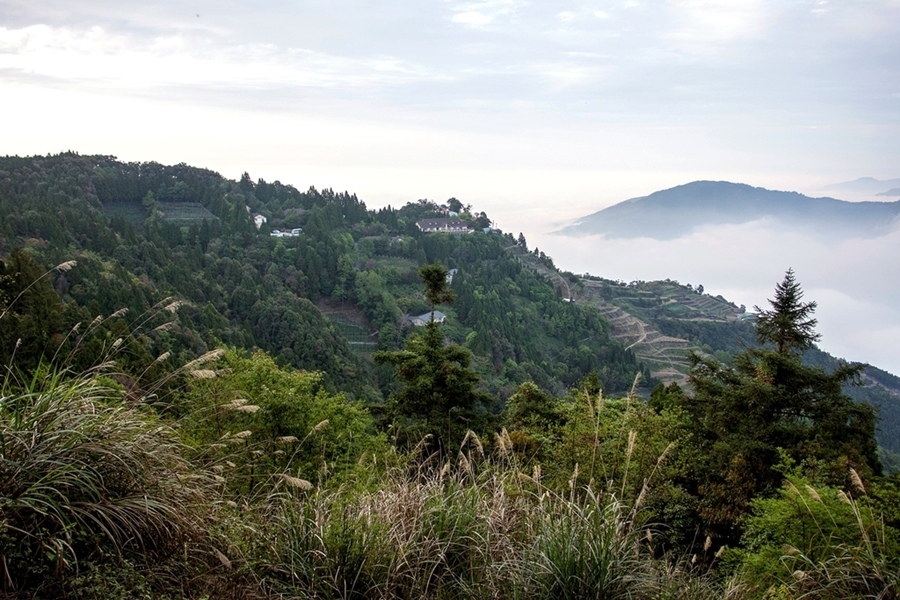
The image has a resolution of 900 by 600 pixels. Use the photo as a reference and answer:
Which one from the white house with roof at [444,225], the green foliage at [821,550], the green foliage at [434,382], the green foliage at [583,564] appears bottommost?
the green foliage at [434,382]

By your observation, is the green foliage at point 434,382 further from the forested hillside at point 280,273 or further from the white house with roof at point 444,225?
the white house with roof at point 444,225

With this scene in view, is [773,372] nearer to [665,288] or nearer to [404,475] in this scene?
[404,475]

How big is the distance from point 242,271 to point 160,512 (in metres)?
62.1

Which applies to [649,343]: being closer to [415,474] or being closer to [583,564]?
[415,474]

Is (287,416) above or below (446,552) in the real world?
below

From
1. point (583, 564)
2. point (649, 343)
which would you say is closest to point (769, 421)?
point (583, 564)

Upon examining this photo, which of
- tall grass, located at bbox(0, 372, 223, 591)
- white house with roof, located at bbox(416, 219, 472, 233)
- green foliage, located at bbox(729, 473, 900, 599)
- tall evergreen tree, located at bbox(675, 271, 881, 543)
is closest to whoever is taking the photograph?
tall grass, located at bbox(0, 372, 223, 591)

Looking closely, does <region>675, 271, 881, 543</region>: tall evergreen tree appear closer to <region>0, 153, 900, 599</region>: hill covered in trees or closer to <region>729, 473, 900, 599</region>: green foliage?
<region>0, 153, 900, 599</region>: hill covered in trees

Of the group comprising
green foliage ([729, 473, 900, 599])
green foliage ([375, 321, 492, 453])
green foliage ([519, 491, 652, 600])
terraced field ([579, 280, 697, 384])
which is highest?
green foliage ([519, 491, 652, 600])

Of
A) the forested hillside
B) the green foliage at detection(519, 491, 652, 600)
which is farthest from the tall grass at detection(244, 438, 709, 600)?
the forested hillside

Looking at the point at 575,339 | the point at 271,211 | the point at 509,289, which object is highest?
the point at 271,211

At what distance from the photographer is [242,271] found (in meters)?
62.0

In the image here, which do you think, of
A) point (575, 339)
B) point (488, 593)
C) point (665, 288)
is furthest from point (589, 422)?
point (665, 288)

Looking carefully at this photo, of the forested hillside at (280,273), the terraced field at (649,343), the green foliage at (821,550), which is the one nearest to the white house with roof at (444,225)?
the forested hillside at (280,273)
